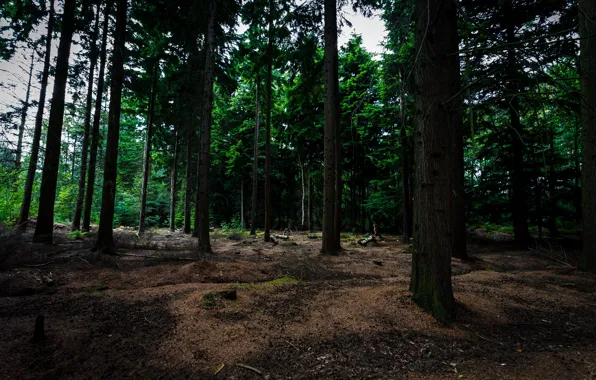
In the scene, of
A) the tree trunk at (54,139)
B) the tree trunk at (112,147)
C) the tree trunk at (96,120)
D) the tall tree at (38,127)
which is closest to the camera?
the tree trunk at (112,147)

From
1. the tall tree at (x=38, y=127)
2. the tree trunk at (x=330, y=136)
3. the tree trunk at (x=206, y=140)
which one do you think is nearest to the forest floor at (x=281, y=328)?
the tree trunk at (x=206, y=140)

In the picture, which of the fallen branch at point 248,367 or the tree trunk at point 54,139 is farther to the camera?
the tree trunk at point 54,139

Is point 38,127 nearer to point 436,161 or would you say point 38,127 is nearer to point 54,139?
point 54,139

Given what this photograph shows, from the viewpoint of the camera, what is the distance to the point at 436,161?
354 cm

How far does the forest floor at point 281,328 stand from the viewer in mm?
2477

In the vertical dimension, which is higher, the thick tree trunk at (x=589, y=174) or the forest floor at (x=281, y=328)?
the thick tree trunk at (x=589, y=174)

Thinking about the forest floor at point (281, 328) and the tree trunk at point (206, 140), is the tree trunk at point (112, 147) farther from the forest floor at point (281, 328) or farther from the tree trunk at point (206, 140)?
the tree trunk at point (206, 140)

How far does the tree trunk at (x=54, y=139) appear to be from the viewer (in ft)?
28.7

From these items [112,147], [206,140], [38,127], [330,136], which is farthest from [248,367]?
[38,127]

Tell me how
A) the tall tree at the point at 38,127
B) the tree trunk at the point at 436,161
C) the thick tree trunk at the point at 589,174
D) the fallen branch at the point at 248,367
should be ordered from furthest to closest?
1. the tall tree at the point at 38,127
2. the thick tree trunk at the point at 589,174
3. the tree trunk at the point at 436,161
4. the fallen branch at the point at 248,367

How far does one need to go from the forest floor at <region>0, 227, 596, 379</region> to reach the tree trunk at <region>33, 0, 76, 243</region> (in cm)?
342

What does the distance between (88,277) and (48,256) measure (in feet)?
8.81

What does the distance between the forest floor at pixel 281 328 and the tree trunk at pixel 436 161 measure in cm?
44

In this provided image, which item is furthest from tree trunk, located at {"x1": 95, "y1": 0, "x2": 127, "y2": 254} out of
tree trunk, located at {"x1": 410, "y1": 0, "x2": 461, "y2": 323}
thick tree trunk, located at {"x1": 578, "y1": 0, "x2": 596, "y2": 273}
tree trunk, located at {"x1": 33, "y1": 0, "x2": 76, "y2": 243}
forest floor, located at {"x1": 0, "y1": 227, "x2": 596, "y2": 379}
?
thick tree trunk, located at {"x1": 578, "y1": 0, "x2": 596, "y2": 273}
